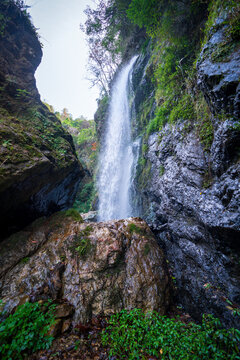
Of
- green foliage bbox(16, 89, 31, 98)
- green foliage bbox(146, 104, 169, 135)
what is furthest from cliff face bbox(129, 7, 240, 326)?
green foliage bbox(16, 89, 31, 98)

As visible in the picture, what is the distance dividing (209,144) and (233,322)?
152 inches

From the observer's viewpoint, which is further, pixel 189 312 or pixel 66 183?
pixel 66 183

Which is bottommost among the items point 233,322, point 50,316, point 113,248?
point 50,316

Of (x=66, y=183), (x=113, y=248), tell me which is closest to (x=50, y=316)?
(x=113, y=248)

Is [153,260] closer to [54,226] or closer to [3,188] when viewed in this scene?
[54,226]

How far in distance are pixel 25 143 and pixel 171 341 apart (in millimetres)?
→ 5853

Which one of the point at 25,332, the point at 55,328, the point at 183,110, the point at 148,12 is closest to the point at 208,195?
the point at 183,110

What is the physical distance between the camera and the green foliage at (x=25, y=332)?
2.42 meters

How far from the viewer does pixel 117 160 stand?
13305 mm

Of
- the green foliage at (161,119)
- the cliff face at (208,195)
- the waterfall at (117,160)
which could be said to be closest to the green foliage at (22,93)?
the green foliage at (161,119)

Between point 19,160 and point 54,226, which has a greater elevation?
point 19,160

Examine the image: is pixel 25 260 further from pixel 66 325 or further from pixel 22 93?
pixel 22 93

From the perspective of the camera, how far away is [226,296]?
2990mm

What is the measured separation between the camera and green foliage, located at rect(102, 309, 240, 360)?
7.27 feet
